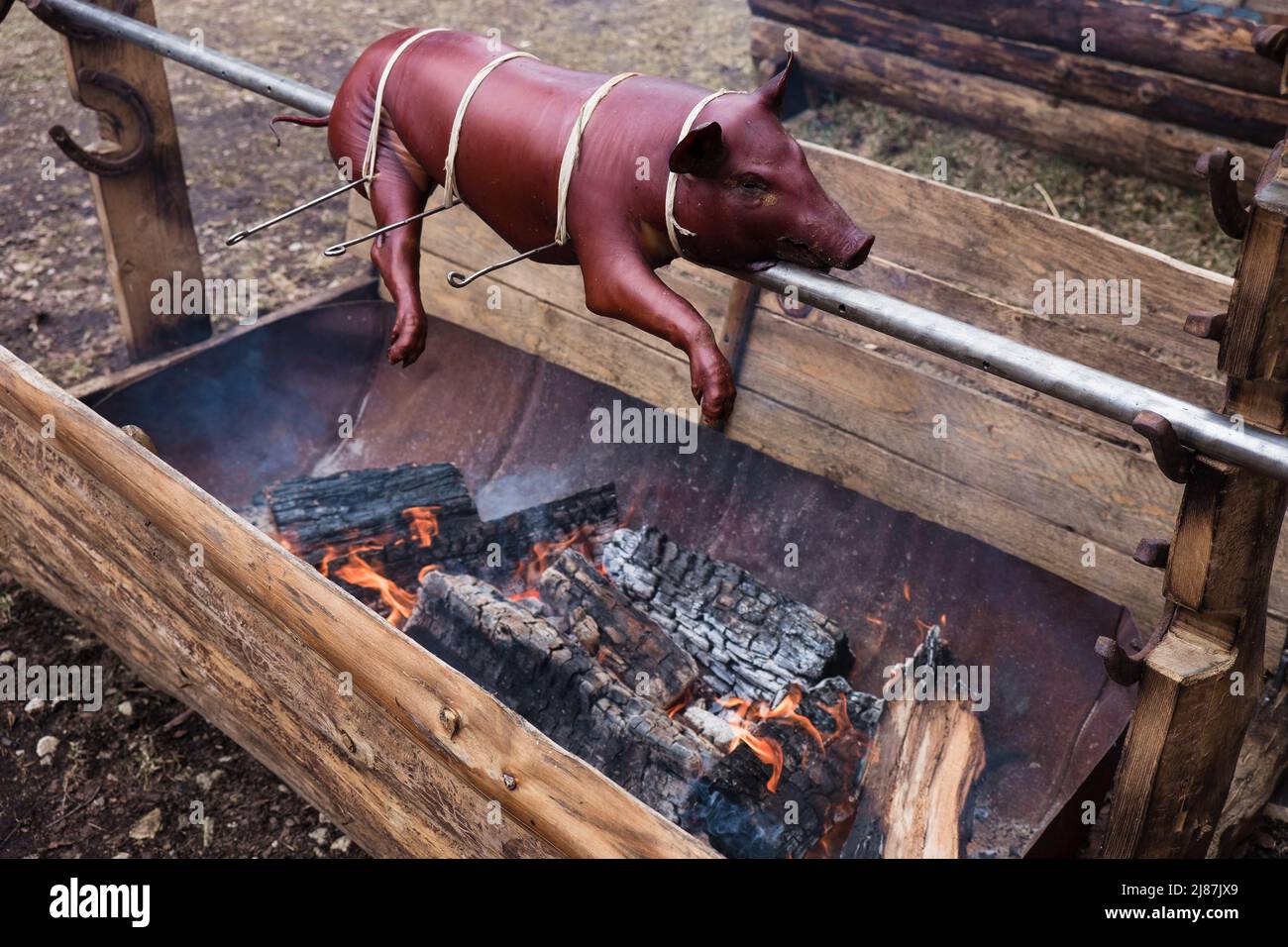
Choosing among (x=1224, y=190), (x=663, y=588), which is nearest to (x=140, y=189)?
(x=663, y=588)

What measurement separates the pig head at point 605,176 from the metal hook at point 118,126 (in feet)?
6.22

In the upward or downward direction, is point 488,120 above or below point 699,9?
above

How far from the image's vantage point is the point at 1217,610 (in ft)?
7.64

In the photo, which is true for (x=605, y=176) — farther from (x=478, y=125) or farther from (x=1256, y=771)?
(x=1256, y=771)

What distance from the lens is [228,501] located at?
171 inches

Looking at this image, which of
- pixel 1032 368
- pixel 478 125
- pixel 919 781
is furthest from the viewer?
pixel 919 781

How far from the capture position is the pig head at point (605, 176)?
2.34 metres

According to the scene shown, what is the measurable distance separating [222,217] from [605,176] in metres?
4.95

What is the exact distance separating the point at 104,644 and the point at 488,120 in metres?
2.65

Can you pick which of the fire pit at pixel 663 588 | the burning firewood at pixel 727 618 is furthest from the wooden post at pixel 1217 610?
the burning firewood at pixel 727 618

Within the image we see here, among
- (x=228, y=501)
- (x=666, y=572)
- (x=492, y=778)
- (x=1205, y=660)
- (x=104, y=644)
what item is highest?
(x=1205, y=660)
